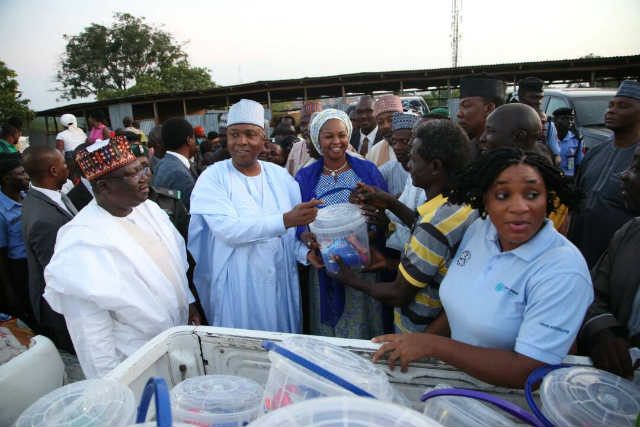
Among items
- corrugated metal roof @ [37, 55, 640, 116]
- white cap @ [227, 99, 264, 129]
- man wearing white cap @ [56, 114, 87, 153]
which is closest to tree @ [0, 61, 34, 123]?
corrugated metal roof @ [37, 55, 640, 116]

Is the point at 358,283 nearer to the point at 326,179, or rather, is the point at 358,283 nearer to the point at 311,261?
the point at 311,261

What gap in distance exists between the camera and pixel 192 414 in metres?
1.18

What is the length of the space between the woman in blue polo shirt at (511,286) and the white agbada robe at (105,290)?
125 centimetres

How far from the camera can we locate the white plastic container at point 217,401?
1177 millimetres

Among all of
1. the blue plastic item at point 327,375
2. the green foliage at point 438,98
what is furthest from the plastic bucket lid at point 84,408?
the green foliage at point 438,98

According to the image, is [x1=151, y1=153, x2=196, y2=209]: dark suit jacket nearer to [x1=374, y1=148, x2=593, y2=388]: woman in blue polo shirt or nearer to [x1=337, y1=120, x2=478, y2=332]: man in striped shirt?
[x1=337, y1=120, x2=478, y2=332]: man in striped shirt

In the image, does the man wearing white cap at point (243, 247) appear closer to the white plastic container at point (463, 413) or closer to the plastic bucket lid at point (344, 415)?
the white plastic container at point (463, 413)

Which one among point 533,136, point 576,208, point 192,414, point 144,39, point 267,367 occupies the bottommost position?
point 267,367

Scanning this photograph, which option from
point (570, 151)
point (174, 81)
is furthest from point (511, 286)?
point (174, 81)

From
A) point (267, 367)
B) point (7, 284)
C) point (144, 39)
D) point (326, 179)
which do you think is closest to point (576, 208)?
point (267, 367)

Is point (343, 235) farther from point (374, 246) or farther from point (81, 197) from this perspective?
point (81, 197)

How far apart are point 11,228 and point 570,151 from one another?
26.0 ft

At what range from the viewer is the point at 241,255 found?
106 inches

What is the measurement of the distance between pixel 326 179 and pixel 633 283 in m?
1.98
